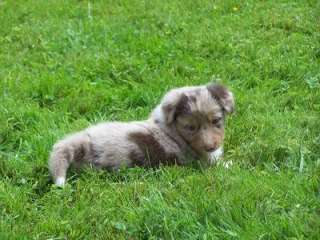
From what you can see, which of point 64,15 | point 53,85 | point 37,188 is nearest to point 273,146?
point 37,188

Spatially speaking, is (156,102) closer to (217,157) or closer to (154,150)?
(154,150)

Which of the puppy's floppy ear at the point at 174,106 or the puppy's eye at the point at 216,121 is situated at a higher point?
the puppy's floppy ear at the point at 174,106

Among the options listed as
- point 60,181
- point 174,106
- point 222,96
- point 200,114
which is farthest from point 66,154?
point 222,96

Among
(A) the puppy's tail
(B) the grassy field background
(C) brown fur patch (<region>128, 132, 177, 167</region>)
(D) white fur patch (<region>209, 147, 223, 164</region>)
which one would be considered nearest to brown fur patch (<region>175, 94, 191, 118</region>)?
(C) brown fur patch (<region>128, 132, 177, 167</region>)

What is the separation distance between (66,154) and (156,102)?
219 centimetres

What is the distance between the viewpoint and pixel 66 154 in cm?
664

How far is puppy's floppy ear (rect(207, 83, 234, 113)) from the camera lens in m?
7.02

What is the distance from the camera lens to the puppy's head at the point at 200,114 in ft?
22.5

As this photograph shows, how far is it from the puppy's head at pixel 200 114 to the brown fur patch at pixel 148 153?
0.86ft

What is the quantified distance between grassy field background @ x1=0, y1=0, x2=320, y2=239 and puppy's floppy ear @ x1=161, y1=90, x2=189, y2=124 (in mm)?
647

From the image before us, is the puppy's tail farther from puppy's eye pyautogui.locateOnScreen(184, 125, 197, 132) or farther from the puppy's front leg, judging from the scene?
the puppy's front leg

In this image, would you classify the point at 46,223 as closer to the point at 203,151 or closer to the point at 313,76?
the point at 203,151

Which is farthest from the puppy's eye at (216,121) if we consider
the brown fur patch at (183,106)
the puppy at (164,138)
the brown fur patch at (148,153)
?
the brown fur patch at (148,153)

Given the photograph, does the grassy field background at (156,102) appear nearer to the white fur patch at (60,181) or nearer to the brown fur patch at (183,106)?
the white fur patch at (60,181)
